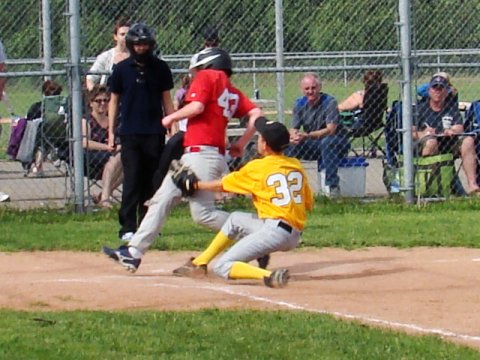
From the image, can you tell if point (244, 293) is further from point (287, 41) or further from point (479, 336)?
point (287, 41)

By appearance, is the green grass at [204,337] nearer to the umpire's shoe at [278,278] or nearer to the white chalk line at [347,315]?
the white chalk line at [347,315]

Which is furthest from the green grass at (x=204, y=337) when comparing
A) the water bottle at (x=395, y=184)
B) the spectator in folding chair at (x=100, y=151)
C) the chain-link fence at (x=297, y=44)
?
the water bottle at (x=395, y=184)

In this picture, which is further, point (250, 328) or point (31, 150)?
point (31, 150)

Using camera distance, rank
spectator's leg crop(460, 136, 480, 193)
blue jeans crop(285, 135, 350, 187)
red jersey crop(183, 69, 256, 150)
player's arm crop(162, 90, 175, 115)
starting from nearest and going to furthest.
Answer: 1. red jersey crop(183, 69, 256, 150)
2. player's arm crop(162, 90, 175, 115)
3. spectator's leg crop(460, 136, 480, 193)
4. blue jeans crop(285, 135, 350, 187)

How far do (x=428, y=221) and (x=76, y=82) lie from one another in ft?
12.3

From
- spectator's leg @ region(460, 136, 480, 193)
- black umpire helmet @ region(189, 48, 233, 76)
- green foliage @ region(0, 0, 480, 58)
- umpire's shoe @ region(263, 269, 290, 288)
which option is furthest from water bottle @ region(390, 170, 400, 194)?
umpire's shoe @ region(263, 269, 290, 288)

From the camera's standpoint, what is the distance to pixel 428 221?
12383 mm

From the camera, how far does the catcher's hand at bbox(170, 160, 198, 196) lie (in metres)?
9.15

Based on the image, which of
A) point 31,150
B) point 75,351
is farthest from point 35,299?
point 31,150

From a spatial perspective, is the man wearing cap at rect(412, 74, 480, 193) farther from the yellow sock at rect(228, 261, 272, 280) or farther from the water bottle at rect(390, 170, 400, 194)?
the yellow sock at rect(228, 261, 272, 280)

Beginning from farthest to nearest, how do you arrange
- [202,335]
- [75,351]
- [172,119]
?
1. [172,119]
2. [202,335]
3. [75,351]

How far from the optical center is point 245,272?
8.80 meters

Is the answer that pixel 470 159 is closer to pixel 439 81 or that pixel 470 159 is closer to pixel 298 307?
pixel 439 81

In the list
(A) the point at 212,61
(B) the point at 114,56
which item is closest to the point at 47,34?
(B) the point at 114,56
